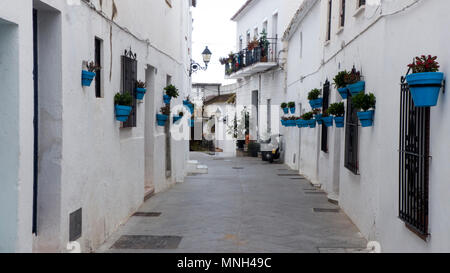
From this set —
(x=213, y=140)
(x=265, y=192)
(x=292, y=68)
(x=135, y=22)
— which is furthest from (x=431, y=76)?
(x=213, y=140)

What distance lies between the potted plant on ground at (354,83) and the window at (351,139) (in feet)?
1.67

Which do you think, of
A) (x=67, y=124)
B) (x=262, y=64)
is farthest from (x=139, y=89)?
(x=262, y=64)

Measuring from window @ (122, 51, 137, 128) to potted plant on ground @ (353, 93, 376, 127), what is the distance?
11.7ft

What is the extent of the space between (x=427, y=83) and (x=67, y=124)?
363 cm

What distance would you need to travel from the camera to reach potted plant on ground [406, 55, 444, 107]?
14.9ft

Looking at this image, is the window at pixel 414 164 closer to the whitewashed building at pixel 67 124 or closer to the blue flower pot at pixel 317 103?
the whitewashed building at pixel 67 124

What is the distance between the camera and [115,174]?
8.12 metres

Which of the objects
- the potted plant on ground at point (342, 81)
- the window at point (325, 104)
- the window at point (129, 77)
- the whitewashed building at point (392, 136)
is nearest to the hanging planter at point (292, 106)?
the window at point (325, 104)

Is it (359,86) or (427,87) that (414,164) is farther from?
(359,86)

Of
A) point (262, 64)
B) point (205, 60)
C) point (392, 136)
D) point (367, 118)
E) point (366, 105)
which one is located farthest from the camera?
point (262, 64)

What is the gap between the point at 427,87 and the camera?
4.57 metres

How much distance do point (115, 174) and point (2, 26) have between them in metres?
4.05

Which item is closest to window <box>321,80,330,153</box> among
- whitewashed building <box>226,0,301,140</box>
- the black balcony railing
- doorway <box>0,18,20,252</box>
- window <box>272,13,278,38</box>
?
doorway <box>0,18,20,252</box>
